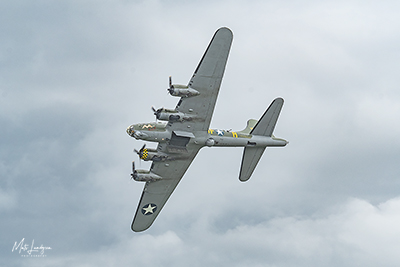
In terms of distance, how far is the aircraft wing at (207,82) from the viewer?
47.1 meters

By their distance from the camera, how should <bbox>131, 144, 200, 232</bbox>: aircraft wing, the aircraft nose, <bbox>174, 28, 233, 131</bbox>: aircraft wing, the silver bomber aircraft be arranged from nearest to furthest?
<bbox>174, 28, 233, 131</bbox>: aircraft wing → the silver bomber aircraft → the aircraft nose → <bbox>131, 144, 200, 232</bbox>: aircraft wing

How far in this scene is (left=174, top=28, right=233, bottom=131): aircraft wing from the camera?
155 feet

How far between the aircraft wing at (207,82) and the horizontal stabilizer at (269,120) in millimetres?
6562

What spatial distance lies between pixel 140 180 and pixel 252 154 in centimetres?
1280

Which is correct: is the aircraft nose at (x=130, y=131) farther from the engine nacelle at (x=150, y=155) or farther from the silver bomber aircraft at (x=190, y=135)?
the engine nacelle at (x=150, y=155)

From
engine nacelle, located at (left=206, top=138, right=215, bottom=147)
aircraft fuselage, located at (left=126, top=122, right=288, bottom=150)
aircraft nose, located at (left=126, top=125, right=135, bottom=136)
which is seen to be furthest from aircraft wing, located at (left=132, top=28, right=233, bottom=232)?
aircraft nose, located at (left=126, top=125, right=135, bottom=136)

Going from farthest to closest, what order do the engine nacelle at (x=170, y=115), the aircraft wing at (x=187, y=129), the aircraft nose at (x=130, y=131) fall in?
the aircraft nose at (x=130, y=131), the engine nacelle at (x=170, y=115), the aircraft wing at (x=187, y=129)

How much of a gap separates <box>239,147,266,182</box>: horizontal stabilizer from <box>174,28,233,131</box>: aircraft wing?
7056 millimetres

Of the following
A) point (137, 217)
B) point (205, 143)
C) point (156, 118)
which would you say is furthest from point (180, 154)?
point (137, 217)

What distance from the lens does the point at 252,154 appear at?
184ft

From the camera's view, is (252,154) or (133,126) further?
(252,154)

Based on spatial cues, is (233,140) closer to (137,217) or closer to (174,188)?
(174,188)

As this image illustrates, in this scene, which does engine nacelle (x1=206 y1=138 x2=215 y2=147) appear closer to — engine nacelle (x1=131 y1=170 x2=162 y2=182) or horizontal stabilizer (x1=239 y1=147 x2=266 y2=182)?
horizontal stabilizer (x1=239 y1=147 x2=266 y2=182)

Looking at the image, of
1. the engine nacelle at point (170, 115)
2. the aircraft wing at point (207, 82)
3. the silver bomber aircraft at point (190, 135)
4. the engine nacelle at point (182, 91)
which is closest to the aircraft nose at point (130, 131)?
the silver bomber aircraft at point (190, 135)
